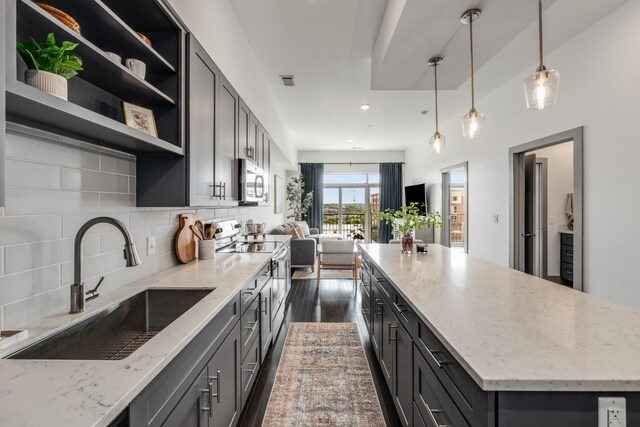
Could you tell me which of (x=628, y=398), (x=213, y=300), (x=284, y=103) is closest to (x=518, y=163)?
(x=284, y=103)

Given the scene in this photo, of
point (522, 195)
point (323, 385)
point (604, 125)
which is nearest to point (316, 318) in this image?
point (323, 385)

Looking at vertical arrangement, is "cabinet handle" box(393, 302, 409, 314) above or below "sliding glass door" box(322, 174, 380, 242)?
below

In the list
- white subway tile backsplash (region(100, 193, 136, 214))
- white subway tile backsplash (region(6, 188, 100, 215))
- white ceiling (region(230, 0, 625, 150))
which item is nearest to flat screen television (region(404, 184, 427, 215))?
white ceiling (region(230, 0, 625, 150))

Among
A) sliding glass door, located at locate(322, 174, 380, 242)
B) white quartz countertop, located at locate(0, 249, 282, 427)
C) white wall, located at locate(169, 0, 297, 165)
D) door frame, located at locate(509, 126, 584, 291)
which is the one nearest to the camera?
white quartz countertop, located at locate(0, 249, 282, 427)

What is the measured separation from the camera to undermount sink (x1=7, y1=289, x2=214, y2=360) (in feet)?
3.52

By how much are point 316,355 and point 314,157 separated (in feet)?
22.6

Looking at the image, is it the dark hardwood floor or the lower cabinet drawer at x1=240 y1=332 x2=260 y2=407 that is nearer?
the lower cabinet drawer at x1=240 y1=332 x2=260 y2=407

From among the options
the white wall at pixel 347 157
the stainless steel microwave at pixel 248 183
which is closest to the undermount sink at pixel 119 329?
the stainless steel microwave at pixel 248 183

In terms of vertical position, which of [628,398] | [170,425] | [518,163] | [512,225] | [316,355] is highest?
[518,163]

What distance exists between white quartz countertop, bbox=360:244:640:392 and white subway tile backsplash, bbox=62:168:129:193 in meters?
1.51

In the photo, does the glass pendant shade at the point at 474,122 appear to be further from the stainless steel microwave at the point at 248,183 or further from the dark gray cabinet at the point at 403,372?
the stainless steel microwave at the point at 248,183

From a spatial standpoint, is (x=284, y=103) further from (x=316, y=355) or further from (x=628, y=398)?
(x=628, y=398)

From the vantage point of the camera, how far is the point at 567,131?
10.6 feet

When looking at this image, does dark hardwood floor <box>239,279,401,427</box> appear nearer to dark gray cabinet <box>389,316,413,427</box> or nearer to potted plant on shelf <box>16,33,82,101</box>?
dark gray cabinet <box>389,316,413,427</box>
